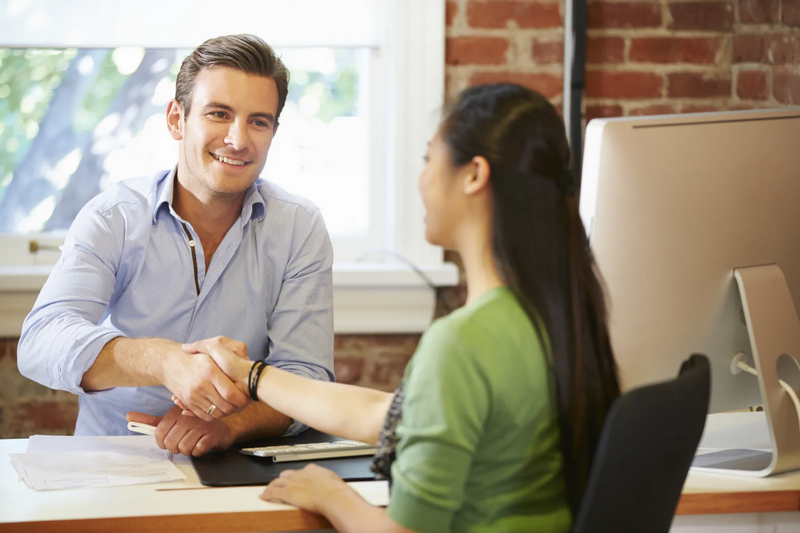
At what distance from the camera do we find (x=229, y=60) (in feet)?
5.77

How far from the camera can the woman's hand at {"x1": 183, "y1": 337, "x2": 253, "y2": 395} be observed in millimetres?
1384

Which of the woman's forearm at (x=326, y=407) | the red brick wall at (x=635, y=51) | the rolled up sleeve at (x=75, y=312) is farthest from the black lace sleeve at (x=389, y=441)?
the red brick wall at (x=635, y=51)

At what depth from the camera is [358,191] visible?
2480mm

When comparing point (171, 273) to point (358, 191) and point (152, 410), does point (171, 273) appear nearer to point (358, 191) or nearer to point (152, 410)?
point (152, 410)

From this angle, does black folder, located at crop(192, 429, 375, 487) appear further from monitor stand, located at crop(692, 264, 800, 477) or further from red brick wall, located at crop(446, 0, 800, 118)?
red brick wall, located at crop(446, 0, 800, 118)

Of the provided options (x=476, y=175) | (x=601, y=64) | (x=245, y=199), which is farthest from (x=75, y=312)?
(x=601, y=64)

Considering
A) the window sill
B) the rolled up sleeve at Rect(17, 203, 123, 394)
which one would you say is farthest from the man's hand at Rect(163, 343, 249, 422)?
the window sill

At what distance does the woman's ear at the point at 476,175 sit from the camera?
40.3 inches

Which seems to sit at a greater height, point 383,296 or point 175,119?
point 175,119

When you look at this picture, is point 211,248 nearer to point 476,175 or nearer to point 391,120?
point 391,120

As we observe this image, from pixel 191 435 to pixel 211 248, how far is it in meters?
0.54

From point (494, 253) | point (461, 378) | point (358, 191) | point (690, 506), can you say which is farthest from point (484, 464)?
point (358, 191)

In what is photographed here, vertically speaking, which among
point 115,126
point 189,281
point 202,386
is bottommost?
point 202,386

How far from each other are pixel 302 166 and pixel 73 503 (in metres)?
1.44
